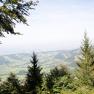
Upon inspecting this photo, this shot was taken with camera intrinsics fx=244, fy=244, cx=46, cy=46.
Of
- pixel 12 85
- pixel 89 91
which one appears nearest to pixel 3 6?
pixel 89 91

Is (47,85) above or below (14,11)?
below

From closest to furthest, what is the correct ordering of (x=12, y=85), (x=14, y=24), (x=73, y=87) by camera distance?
(x=73, y=87), (x=14, y=24), (x=12, y=85)

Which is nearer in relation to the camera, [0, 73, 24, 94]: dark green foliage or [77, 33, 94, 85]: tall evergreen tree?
[0, 73, 24, 94]: dark green foliage

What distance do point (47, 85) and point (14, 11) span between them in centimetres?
494

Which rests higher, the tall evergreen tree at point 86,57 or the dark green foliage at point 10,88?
the tall evergreen tree at point 86,57

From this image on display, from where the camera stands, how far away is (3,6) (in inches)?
560

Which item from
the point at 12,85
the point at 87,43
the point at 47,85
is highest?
the point at 87,43

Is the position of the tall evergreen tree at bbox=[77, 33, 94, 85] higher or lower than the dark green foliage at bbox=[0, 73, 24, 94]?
higher

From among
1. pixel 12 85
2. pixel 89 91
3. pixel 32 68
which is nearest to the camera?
pixel 89 91

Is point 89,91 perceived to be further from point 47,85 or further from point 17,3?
point 17,3

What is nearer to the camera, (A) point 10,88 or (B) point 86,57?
(A) point 10,88

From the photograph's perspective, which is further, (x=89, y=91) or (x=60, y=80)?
(x=60, y=80)

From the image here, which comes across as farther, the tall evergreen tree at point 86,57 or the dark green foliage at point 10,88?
the tall evergreen tree at point 86,57

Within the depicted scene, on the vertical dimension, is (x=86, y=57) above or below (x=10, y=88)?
above
